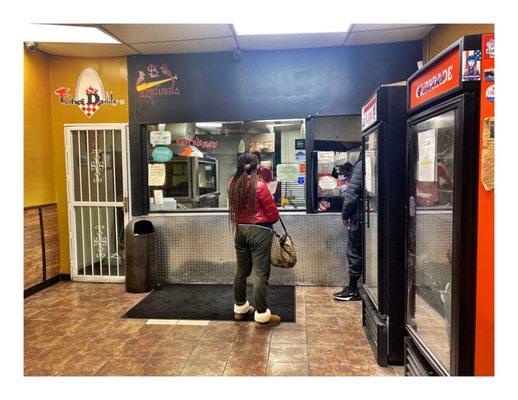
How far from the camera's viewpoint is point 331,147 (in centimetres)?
501

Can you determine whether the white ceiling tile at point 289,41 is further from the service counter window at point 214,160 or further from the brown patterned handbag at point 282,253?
the brown patterned handbag at point 282,253

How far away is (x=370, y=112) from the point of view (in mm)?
2977

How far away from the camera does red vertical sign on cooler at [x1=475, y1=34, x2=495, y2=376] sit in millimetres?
1602

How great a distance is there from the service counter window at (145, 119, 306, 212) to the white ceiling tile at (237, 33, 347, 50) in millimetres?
923

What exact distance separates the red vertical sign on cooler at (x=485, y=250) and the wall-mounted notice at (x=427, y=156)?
0.51 meters

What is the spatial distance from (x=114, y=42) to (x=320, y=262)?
12.2ft

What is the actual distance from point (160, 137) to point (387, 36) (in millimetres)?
3120

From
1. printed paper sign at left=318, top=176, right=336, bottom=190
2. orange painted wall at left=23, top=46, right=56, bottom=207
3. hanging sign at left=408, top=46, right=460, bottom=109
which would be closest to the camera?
hanging sign at left=408, top=46, right=460, bottom=109

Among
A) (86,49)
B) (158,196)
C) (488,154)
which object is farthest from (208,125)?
(488,154)

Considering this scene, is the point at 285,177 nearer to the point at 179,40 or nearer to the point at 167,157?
the point at 167,157

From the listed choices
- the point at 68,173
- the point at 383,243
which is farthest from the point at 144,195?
the point at 383,243

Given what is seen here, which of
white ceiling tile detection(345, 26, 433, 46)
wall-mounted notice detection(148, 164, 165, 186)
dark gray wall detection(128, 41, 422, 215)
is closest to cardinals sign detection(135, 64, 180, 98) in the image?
dark gray wall detection(128, 41, 422, 215)

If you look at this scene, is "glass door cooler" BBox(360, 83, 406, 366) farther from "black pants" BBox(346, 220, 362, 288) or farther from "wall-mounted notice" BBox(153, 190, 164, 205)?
"wall-mounted notice" BBox(153, 190, 164, 205)

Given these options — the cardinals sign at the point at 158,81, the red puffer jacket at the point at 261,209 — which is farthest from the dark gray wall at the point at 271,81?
the red puffer jacket at the point at 261,209
